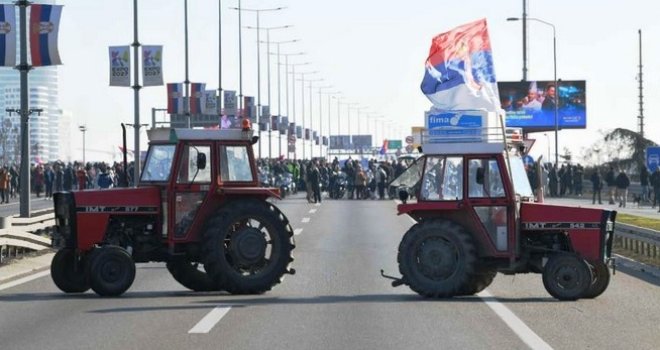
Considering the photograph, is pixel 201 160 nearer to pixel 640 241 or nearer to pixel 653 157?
pixel 640 241

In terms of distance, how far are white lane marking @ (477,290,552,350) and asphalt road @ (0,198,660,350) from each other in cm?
1

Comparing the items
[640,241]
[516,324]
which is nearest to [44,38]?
[640,241]

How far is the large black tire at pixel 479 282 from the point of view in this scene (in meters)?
18.7

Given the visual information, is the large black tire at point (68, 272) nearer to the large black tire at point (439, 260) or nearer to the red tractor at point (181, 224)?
the red tractor at point (181, 224)

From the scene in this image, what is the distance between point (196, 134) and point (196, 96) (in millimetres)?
42781

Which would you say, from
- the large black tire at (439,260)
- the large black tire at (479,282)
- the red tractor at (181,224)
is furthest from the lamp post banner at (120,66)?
the large black tire at (439,260)

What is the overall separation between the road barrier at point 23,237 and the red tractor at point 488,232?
9372mm

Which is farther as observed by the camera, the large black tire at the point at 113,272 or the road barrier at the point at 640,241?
the road barrier at the point at 640,241

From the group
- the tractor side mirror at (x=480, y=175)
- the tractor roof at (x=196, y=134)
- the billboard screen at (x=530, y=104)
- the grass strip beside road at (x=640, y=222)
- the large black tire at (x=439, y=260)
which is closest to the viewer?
the large black tire at (x=439, y=260)

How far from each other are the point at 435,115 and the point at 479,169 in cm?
136

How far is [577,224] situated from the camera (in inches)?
734

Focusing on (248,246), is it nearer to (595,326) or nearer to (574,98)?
(595,326)

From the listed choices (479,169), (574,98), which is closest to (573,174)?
(574,98)

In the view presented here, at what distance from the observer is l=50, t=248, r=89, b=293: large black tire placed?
64.3 ft
